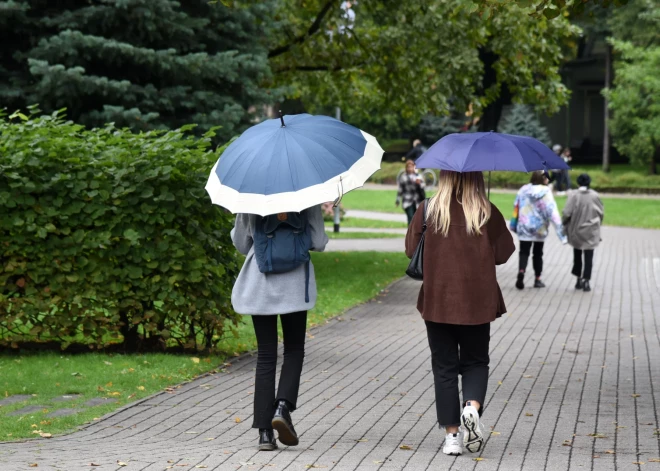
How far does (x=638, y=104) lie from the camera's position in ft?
143

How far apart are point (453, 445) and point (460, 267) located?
37.9 inches

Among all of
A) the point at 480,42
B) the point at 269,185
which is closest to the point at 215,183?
the point at 269,185

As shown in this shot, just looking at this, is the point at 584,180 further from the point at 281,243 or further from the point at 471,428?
the point at 281,243

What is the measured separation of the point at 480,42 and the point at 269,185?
1238 centimetres

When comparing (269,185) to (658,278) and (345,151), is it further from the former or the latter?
(658,278)

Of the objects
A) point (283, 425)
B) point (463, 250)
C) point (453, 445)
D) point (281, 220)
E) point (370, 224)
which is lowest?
point (370, 224)

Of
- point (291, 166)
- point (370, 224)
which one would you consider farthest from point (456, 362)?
point (370, 224)

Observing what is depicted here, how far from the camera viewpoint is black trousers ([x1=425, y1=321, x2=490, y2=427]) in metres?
6.10

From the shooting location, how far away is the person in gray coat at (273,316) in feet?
19.6

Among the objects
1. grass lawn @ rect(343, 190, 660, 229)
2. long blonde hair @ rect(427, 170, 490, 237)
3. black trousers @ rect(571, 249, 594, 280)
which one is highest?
long blonde hair @ rect(427, 170, 490, 237)

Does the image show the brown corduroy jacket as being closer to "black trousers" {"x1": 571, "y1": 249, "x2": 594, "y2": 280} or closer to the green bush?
the green bush

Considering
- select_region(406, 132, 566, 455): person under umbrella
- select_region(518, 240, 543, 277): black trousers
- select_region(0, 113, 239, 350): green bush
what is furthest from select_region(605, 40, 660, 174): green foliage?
select_region(406, 132, 566, 455): person under umbrella

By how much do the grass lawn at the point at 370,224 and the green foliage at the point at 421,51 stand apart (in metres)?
7.70

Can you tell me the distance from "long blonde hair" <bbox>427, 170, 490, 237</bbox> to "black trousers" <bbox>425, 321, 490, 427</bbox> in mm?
578
